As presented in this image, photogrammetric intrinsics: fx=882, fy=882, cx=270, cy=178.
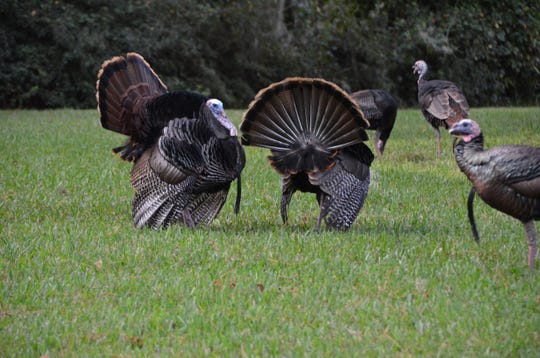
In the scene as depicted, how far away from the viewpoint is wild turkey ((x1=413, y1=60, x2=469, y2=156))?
11.1 metres

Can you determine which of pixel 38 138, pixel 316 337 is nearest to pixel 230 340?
pixel 316 337

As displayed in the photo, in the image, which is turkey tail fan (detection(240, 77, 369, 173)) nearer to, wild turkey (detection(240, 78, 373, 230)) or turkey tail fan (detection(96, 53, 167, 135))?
wild turkey (detection(240, 78, 373, 230))

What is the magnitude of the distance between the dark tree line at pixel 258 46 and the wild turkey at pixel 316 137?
14.4m

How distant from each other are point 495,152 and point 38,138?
9.55 m

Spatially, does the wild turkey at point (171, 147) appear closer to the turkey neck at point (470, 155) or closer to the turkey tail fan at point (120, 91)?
the turkey tail fan at point (120, 91)

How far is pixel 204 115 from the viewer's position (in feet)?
22.3

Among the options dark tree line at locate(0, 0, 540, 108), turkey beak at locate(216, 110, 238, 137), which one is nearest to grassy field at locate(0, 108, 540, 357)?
turkey beak at locate(216, 110, 238, 137)

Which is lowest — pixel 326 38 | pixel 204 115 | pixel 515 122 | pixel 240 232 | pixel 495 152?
pixel 326 38

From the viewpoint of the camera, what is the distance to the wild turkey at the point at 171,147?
6684 mm

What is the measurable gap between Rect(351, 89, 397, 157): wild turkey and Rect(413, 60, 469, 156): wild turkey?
503 mm

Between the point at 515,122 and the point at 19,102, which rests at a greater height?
the point at 515,122

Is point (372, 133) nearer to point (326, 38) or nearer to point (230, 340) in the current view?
point (326, 38)

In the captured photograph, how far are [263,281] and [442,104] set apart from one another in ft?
21.5

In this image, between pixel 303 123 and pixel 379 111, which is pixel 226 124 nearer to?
pixel 303 123
